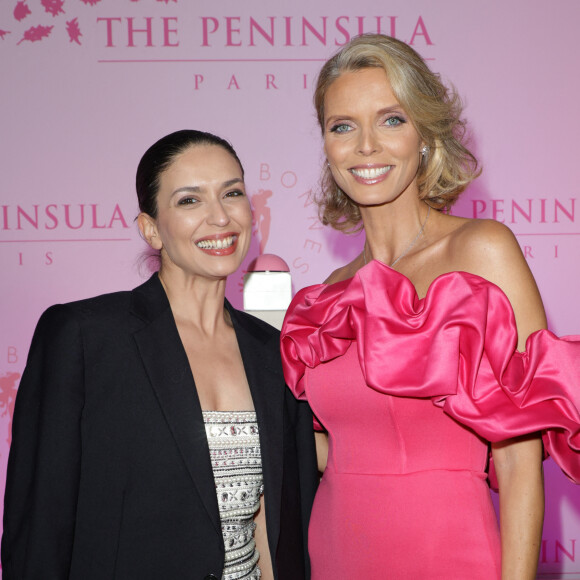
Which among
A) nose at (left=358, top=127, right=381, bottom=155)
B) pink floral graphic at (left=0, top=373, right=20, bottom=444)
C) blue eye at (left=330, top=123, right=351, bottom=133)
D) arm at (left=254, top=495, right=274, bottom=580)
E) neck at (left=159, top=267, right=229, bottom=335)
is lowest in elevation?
arm at (left=254, top=495, right=274, bottom=580)

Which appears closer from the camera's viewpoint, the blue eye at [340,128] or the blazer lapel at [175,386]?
the blazer lapel at [175,386]

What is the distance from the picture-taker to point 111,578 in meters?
1.67

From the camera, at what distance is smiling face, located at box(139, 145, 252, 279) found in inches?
75.9

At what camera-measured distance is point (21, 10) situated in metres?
3.64

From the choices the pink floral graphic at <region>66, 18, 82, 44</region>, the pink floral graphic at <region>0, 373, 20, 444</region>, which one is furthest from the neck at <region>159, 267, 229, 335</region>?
the pink floral graphic at <region>66, 18, 82, 44</region>

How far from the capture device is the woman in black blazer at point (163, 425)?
5.48 feet

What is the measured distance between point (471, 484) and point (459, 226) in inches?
24.0

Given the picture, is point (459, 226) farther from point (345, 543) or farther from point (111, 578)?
point (111, 578)

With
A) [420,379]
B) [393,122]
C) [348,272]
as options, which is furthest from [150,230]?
[420,379]

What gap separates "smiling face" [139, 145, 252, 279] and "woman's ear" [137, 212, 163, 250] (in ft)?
0.06

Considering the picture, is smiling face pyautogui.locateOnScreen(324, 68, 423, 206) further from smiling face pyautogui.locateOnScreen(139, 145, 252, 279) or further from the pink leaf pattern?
the pink leaf pattern

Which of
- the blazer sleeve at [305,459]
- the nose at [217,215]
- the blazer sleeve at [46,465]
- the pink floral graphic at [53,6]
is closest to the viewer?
the blazer sleeve at [46,465]

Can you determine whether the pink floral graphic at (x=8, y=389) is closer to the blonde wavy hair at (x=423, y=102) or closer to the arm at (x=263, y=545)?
Result: the arm at (x=263, y=545)

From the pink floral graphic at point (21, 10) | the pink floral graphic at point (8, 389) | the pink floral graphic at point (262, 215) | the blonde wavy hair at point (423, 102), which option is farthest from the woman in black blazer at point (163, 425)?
the pink floral graphic at point (21, 10)
